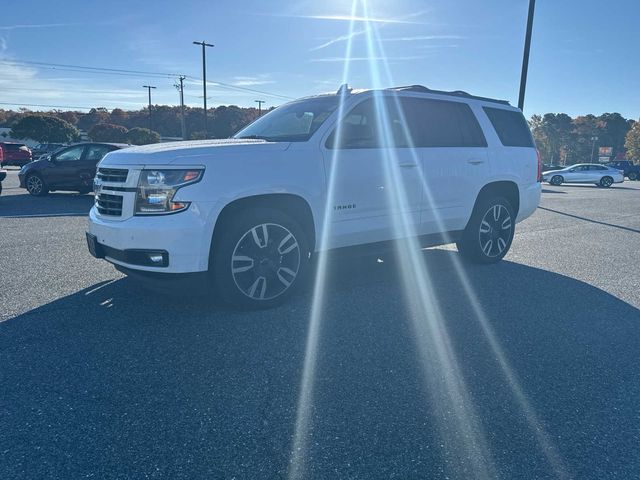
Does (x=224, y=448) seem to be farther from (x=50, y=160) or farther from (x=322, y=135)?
(x=50, y=160)

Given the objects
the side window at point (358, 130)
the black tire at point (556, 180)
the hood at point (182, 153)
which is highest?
the side window at point (358, 130)

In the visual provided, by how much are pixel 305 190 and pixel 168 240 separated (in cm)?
130

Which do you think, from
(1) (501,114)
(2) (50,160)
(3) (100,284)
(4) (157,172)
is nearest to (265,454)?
(4) (157,172)

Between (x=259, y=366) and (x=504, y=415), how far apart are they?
1.56 metres

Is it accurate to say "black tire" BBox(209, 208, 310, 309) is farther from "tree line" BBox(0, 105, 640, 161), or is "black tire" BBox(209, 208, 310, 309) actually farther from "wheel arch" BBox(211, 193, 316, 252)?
"tree line" BBox(0, 105, 640, 161)

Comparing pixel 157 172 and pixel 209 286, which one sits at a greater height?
pixel 157 172

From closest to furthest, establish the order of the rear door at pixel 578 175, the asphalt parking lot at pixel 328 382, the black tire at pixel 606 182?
the asphalt parking lot at pixel 328 382 < the black tire at pixel 606 182 < the rear door at pixel 578 175

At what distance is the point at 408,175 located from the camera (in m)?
4.95

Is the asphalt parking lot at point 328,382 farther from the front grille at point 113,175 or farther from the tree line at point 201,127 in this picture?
the tree line at point 201,127

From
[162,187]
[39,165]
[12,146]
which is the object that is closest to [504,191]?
[162,187]

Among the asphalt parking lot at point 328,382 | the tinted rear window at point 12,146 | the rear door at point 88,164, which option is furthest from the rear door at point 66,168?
the tinted rear window at point 12,146

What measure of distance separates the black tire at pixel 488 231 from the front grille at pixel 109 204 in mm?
4080

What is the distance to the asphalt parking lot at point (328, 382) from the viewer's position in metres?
2.24

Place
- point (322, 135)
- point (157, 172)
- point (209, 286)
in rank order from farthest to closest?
1. point (322, 135)
2. point (209, 286)
3. point (157, 172)
